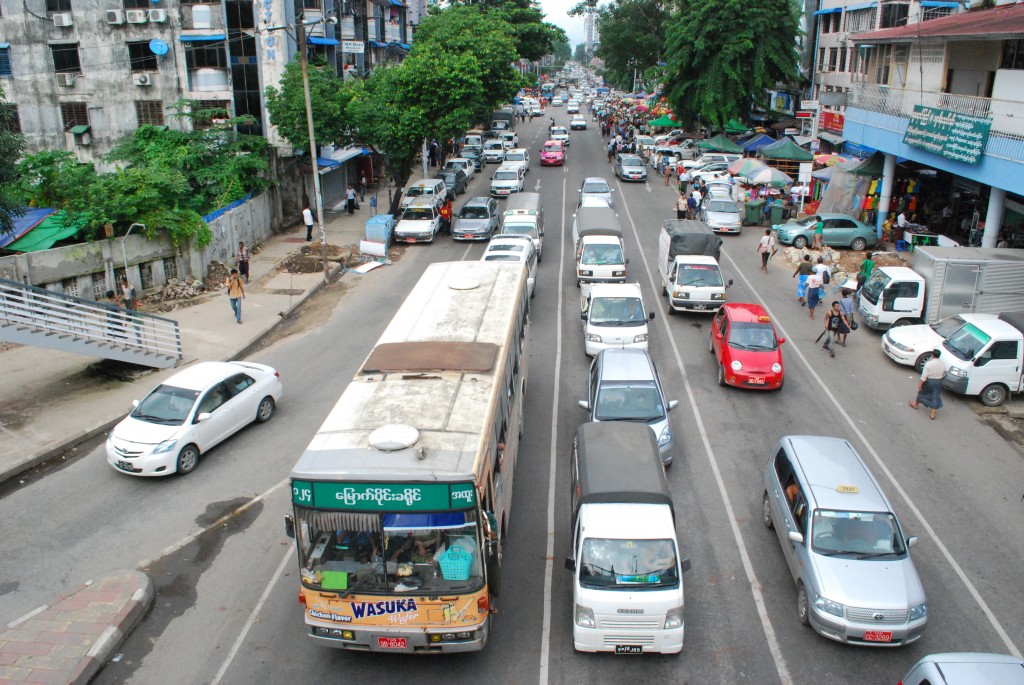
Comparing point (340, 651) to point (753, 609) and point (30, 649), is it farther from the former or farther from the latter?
point (753, 609)

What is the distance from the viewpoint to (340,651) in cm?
1020

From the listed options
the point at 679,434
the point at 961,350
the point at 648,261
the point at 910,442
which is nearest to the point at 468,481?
the point at 679,434

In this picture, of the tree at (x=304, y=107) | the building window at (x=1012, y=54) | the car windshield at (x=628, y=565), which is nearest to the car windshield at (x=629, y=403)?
the car windshield at (x=628, y=565)

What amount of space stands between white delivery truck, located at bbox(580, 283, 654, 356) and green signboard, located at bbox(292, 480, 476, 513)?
37.0ft

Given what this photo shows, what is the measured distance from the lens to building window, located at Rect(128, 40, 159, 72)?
34.9m

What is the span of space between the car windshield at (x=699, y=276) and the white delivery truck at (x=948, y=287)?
4.34 metres

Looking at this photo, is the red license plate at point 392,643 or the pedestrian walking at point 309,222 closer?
the red license plate at point 392,643

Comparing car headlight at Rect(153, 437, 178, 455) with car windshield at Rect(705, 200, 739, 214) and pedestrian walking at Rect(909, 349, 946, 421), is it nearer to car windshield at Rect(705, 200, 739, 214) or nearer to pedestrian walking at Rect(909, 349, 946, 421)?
pedestrian walking at Rect(909, 349, 946, 421)

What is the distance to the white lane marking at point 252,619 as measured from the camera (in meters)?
9.91

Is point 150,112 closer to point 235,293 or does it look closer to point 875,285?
point 235,293

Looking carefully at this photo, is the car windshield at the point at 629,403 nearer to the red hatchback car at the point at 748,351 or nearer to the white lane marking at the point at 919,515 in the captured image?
the red hatchback car at the point at 748,351

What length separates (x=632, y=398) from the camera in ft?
48.9

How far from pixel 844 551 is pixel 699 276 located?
13.5 meters

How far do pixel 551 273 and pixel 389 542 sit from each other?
808 inches
